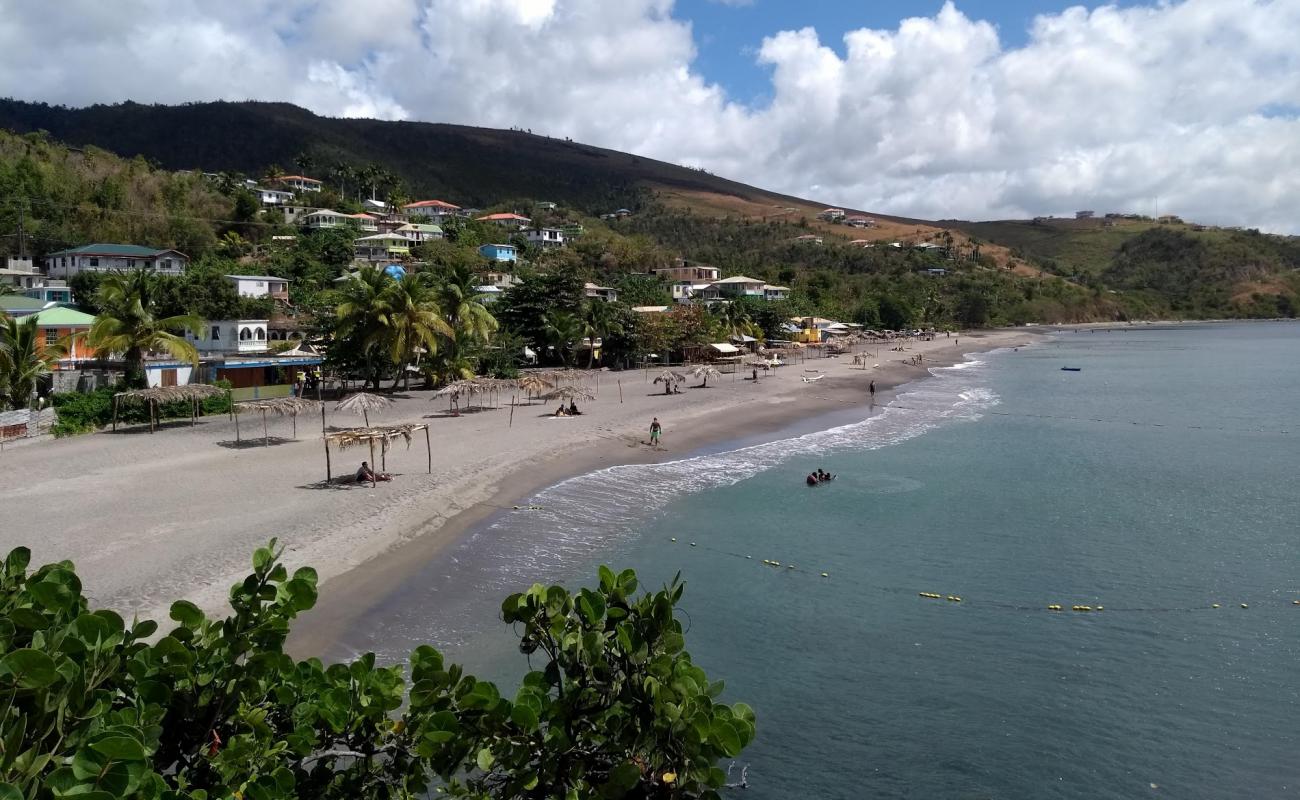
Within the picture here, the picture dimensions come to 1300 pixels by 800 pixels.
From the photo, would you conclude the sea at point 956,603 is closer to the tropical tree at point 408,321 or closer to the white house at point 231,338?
the tropical tree at point 408,321

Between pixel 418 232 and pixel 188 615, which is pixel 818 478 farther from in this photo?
pixel 418 232

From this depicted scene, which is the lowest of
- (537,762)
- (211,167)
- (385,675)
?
(537,762)

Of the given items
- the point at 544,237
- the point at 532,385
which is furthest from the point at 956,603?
the point at 544,237

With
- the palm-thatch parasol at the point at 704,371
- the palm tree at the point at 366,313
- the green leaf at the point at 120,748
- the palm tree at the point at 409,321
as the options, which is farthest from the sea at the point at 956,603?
the palm-thatch parasol at the point at 704,371

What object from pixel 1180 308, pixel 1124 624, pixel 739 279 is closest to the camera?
pixel 1124 624

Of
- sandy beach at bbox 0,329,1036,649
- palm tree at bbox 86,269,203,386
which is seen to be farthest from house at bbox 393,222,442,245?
palm tree at bbox 86,269,203,386

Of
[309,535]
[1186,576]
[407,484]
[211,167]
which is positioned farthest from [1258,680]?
[211,167]

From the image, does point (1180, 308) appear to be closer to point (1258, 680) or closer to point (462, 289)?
point (462, 289)

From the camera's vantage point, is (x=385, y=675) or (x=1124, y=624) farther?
(x=1124, y=624)
